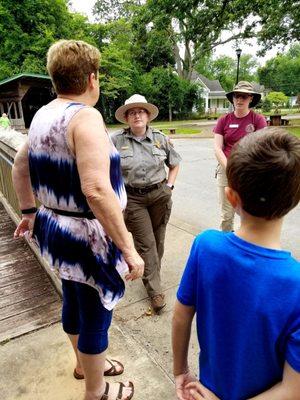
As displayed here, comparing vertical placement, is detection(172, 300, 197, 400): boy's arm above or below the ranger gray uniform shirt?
below

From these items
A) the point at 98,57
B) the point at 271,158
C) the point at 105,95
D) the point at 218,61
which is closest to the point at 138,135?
the point at 98,57

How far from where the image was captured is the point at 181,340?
52.6 inches

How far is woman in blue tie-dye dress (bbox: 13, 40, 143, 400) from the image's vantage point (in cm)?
158

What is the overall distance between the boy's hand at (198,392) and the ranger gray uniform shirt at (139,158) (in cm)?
197

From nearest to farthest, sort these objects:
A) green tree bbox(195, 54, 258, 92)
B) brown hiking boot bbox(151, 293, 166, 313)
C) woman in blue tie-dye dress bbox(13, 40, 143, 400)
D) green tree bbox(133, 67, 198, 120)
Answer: woman in blue tie-dye dress bbox(13, 40, 143, 400)
brown hiking boot bbox(151, 293, 166, 313)
green tree bbox(133, 67, 198, 120)
green tree bbox(195, 54, 258, 92)

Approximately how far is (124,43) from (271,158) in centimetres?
4045

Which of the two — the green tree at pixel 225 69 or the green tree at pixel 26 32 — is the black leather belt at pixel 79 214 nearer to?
the green tree at pixel 26 32

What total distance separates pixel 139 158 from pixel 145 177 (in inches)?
7.0

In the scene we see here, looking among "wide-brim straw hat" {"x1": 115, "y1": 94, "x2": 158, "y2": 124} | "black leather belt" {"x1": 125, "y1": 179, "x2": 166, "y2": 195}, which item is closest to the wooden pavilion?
"wide-brim straw hat" {"x1": 115, "y1": 94, "x2": 158, "y2": 124}

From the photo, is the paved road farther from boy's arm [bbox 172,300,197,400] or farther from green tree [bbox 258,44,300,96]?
green tree [bbox 258,44,300,96]

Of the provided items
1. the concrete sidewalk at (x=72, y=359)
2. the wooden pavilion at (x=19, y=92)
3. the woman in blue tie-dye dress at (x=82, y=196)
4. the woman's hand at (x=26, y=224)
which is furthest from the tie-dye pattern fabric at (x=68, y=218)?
the wooden pavilion at (x=19, y=92)

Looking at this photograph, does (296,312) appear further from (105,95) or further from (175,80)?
(175,80)

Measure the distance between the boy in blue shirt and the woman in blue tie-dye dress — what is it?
586 mm

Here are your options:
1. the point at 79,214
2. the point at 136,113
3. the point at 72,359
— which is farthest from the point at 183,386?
the point at 136,113
